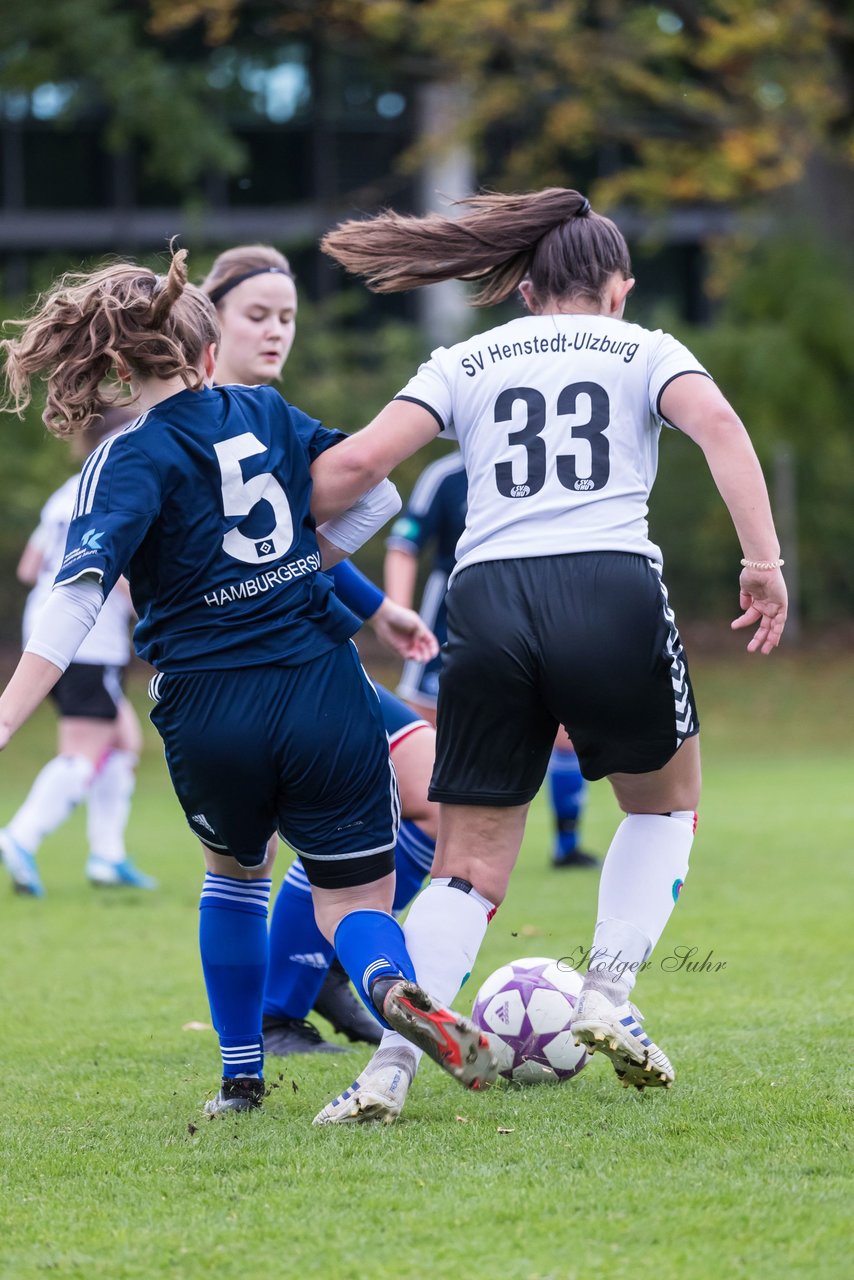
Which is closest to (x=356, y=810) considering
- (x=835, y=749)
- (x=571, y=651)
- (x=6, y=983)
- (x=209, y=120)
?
(x=571, y=651)

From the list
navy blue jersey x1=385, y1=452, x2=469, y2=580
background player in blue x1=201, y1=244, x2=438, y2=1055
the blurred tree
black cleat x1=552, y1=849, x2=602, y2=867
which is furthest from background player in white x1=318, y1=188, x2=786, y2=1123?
the blurred tree

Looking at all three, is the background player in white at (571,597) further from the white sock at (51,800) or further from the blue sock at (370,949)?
the white sock at (51,800)

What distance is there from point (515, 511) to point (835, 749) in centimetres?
1291

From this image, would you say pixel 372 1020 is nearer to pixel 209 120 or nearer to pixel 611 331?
pixel 611 331

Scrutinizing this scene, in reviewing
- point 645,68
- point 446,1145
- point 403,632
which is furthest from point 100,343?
point 645,68

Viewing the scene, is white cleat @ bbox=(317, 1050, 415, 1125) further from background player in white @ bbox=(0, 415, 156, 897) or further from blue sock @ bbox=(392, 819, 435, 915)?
background player in white @ bbox=(0, 415, 156, 897)

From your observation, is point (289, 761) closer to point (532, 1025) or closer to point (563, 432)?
point (563, 432)

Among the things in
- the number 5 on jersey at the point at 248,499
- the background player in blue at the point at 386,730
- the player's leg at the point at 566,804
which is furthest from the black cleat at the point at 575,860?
the number 5 on jersey at the point at 248,499

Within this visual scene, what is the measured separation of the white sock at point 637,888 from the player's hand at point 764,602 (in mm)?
459

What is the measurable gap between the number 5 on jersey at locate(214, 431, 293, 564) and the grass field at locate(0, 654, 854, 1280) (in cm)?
122

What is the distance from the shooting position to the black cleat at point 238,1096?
358 centimetres

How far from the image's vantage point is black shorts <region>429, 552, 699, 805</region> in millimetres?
3299

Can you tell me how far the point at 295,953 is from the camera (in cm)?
427

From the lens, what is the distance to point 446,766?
11.3 ft
